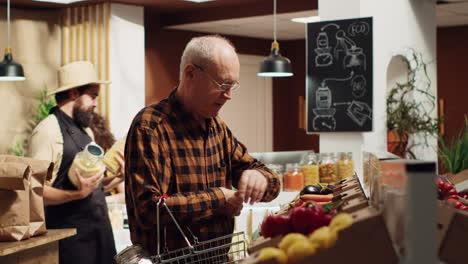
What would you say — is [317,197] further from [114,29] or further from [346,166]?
[114,29]

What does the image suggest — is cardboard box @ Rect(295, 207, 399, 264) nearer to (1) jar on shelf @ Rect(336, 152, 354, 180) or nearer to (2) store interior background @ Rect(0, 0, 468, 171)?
(1) jar on shelf @ Rect(336, 152, 354, 180)

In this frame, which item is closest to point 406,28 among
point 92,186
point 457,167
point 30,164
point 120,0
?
point 457,167

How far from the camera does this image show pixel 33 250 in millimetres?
2928

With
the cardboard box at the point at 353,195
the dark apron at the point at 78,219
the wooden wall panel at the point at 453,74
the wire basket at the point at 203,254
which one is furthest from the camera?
the wooden wall panel at the point at 453,74

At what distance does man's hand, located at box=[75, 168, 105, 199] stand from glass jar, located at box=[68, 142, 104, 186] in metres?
0.02

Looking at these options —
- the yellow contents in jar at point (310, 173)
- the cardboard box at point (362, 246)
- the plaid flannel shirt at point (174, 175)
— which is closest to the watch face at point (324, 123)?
the yellow contents in jar at point (310, 173)

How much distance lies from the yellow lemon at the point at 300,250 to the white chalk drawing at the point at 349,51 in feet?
17.2

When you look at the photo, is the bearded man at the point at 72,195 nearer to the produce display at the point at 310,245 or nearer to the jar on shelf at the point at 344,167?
the jar on shelf at the point at 344,167

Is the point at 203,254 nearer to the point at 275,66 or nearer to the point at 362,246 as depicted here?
the point at 362,246

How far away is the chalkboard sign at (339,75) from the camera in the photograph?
6.19 metres

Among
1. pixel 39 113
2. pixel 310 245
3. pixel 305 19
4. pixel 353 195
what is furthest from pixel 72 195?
pixel 305 19

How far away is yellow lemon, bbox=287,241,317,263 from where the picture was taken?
1.12 meters

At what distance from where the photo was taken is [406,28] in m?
6.62

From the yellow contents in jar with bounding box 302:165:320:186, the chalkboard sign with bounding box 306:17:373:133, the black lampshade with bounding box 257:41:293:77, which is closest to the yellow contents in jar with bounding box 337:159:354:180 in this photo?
the yellow contents in jar with bounding box 302:165:320:186
